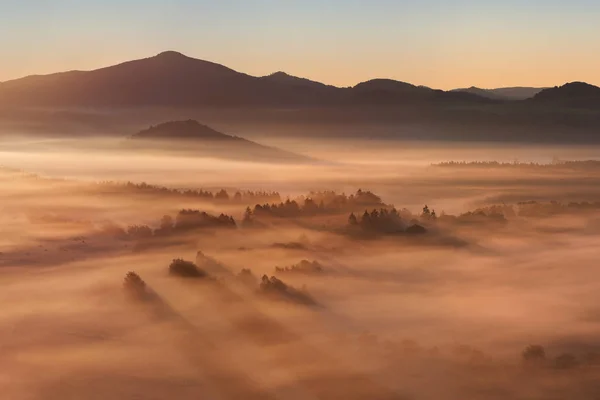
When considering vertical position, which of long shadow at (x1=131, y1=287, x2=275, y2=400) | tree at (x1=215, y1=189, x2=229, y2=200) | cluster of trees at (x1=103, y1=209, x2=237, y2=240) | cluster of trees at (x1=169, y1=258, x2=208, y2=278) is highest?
tree at (x1=215, y1=189, x2=229, y2=200)

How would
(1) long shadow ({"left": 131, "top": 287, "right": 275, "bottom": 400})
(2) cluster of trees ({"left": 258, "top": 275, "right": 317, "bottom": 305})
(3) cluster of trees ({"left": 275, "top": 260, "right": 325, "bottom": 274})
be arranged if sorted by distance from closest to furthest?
(1) long shadow ({"left": 131, "top": 287, "right": 275, "bottom": 400})
(2) cluster of trees ({"left": 258, "top": 275, "right": 317, "bottom": 305})
(3) cluster of trees ({"left": 275, "top": 260, "right": 325, "bottom": 274})

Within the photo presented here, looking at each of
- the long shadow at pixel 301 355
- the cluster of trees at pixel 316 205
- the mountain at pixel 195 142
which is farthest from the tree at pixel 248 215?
the mountain at pixel 195 142

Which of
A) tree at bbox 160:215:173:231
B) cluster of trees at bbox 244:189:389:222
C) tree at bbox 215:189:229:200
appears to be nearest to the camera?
tree at bbox 160:215:173:231

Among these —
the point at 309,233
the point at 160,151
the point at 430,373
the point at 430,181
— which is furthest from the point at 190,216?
the point at 160,151

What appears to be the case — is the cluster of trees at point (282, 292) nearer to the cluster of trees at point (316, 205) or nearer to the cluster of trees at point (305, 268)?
the cluster of trees at point (305, 268)

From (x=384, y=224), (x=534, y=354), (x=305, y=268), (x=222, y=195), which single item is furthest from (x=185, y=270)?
(x=222, y=195)

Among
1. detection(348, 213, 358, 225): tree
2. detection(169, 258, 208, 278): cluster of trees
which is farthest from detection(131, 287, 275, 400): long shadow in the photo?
detection(348, 213, 358, 225): tree

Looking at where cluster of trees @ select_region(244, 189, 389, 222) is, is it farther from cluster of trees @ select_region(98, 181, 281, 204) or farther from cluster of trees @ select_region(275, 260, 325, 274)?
cluster of trees @ select_region(275, 260, 325, 274)
